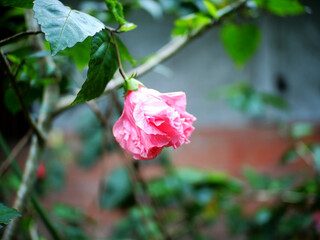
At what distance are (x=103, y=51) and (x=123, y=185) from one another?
45.6 inches

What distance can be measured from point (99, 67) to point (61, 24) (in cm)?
4

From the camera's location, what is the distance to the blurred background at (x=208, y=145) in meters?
1.01

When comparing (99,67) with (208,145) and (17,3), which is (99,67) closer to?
(17,3)

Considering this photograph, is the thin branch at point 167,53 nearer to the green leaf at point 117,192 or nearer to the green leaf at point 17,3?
the green leaf at point 17,3

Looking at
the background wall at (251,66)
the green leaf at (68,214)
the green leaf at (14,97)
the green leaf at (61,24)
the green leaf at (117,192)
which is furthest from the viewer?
the background wall at (251,66)

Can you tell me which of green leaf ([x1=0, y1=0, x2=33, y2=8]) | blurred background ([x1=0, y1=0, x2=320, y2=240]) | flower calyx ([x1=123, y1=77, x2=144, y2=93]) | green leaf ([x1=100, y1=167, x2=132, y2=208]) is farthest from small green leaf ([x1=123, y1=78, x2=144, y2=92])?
green leaf ([x1=100, y1=167, x2=132, y2=208])

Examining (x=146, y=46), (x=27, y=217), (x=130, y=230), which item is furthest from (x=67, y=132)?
(x=27, y=217)

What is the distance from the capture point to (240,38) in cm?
63

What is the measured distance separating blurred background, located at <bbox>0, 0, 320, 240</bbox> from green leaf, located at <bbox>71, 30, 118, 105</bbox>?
69 centimetres

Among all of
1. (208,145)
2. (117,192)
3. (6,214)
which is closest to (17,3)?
(6,214)

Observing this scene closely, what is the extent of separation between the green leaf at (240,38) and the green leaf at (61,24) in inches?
17.7

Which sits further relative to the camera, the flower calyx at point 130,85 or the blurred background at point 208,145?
the blurred background at point 208,145

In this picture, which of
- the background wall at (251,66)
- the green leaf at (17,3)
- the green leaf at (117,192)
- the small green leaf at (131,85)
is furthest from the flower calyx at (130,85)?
the background wall at (251,66)

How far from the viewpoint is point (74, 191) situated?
1612 mm
